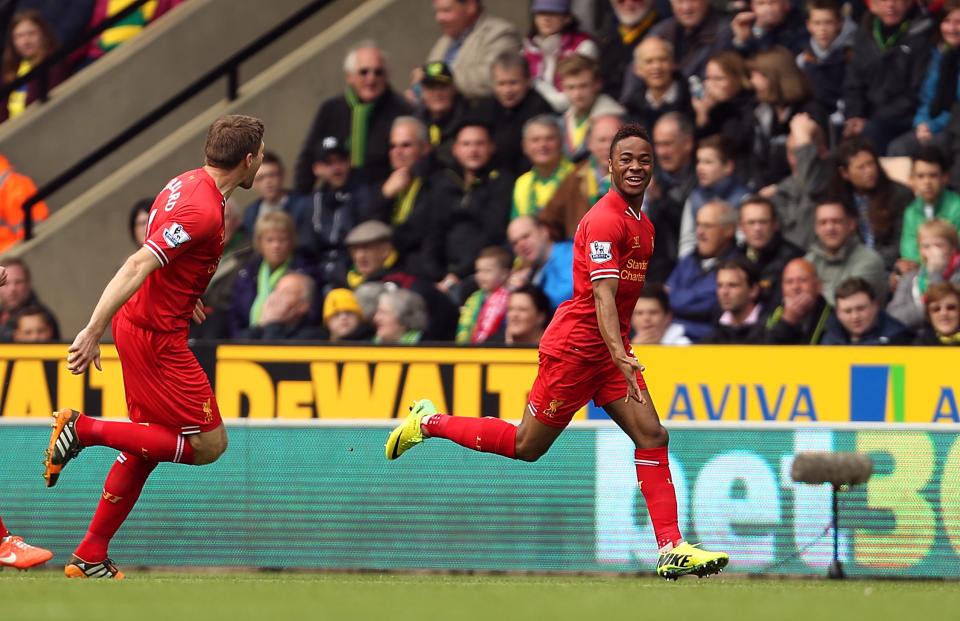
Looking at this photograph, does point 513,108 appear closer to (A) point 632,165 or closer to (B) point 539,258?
(B) point 539,258

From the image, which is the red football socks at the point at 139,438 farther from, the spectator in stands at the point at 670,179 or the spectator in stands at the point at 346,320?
the spectator in stands at the point at 670,179

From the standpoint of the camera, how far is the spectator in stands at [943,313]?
11477 millimetres

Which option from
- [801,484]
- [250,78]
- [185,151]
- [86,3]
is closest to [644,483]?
[801,484]

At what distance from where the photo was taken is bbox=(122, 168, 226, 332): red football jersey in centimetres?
851

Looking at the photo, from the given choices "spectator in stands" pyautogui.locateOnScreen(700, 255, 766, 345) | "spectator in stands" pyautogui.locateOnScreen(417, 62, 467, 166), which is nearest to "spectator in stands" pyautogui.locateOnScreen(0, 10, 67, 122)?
"spectator in stands" pyautogui.locateOnScreen(417, 62, 467, 166)

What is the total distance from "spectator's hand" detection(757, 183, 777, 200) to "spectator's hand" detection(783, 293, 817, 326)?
0.84 m

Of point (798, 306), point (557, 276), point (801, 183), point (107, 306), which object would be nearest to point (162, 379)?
point (107, 306)

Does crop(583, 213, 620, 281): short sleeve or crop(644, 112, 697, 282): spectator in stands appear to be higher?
crop(644, 112, 697, 282): spectator in stands

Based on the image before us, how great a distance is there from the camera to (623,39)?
13.8m

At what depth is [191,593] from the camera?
8.45 meters

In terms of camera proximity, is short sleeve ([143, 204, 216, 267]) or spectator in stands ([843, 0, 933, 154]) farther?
spectator in stands ([843, 0, 933, 154])

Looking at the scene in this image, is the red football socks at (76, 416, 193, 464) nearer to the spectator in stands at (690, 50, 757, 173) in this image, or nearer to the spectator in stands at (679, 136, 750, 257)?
the spectator in stands at (679, 136, 750, 257)

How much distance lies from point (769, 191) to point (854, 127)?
2.65 ft

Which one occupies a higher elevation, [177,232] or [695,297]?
[177,232]
